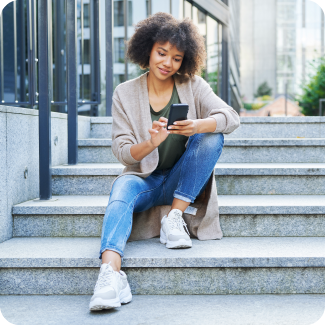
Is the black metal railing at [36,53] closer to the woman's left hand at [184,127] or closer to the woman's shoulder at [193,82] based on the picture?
the woman's shoulder at [193,82]

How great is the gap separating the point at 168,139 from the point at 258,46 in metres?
56.9

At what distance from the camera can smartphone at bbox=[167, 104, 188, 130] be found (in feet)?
6.26

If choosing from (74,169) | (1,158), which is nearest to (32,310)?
(1,158)

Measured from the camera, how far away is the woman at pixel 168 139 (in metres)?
2.04

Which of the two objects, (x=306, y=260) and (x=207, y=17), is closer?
(x=306, y=260)

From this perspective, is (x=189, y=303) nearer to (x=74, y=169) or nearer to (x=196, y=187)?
(x=196, y=187)

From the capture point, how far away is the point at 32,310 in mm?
1754

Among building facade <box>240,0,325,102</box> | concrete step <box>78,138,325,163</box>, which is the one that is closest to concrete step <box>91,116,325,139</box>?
concrete step <box>78,138,325,163</box>

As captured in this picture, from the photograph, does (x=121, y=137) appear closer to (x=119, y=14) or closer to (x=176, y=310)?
(x=176, y=310)

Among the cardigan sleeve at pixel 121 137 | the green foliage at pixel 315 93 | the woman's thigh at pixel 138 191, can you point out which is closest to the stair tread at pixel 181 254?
the woman's thigh at pixel 138 191

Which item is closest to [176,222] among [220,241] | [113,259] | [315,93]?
[220,241]

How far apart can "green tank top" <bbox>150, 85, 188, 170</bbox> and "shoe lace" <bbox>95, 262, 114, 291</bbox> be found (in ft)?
2.37

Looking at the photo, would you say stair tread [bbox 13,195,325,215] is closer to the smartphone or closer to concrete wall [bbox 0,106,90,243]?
concrete wall [bbox 0,106,90,243]

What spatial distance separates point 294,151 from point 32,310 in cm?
223
